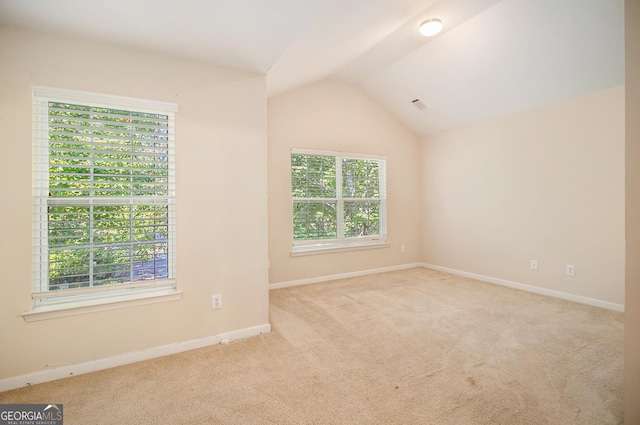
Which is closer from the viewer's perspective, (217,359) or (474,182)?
(217,359)

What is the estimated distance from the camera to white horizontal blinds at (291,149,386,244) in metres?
4.15

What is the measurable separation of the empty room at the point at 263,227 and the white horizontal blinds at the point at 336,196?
1.64ft

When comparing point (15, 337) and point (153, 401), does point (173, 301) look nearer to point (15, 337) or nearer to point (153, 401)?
point (153, 401)

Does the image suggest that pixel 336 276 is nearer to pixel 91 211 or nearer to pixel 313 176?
pixel 313 176

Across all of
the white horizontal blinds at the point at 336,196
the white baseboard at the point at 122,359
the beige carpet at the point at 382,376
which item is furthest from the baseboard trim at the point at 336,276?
the white baseboard at the point at 122,359

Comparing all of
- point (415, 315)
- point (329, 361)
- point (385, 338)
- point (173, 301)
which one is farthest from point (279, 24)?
point (415, 315)

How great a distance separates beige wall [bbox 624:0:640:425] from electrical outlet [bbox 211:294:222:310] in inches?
98.2

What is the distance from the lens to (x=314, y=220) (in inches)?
168

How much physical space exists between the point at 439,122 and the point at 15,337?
17.0 feet

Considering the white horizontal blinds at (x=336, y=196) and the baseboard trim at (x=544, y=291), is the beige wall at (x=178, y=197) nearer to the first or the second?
the white horizontal blinds at (x=336, y=196)

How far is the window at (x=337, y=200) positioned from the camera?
4.14 m

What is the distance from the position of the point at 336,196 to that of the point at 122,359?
3.18m

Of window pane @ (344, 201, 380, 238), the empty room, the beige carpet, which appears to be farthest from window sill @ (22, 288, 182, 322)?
window pane @ (344, 201, 380, 238)

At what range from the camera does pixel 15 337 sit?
177 centimetres
